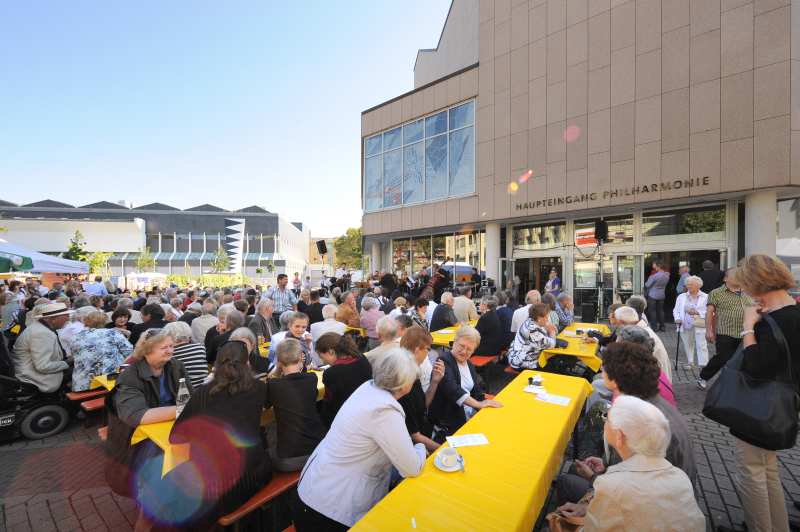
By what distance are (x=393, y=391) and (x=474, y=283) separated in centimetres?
1440

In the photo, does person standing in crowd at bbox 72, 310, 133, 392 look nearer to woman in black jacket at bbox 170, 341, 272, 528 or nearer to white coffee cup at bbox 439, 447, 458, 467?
woman in black jacket at bbox 170, 341, 272, 528

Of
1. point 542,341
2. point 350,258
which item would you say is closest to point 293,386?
point 542,341

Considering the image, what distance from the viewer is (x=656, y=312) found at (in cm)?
1133

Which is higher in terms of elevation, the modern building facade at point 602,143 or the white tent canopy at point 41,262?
the modern building facade at point 602,143

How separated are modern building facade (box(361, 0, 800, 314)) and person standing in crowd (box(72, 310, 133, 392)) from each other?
13.9m

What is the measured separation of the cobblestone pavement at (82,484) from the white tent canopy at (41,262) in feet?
20.9

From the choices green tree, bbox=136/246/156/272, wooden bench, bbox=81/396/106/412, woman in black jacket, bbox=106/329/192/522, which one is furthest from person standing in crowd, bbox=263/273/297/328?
green tree, bbox=136/246/156/272

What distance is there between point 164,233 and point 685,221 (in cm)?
6744

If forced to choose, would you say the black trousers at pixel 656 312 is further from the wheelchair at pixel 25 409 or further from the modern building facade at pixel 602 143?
the wheelchair at pixel 25 409

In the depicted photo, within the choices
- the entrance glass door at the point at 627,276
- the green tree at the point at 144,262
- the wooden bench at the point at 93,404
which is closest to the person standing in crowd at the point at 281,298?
the wooden bench at the point at 93,404

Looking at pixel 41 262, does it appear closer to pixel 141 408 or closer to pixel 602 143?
pixel 141 408

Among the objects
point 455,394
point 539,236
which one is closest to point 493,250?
point 539,236

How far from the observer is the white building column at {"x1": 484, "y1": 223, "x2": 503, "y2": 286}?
16531 millimetres

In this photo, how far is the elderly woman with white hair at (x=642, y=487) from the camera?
1.58 m
